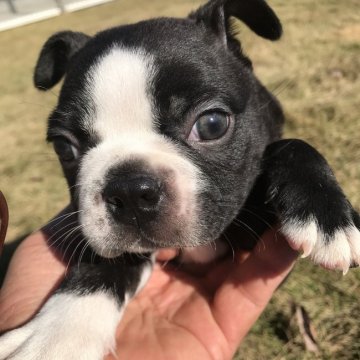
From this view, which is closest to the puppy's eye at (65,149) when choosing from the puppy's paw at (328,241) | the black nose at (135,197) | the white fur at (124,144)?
the white fur at (124,144)

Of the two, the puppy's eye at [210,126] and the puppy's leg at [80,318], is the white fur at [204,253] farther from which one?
the puppy's eye at [210,126]

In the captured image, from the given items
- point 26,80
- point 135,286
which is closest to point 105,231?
point 135,286

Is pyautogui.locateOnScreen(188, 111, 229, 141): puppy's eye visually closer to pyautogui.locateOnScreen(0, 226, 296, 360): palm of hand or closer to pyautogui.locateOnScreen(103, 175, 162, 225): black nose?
pyautogui.locateOnScreen(103, 175, 162, 225): black nose

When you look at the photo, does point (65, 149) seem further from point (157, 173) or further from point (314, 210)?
point (314, 210)

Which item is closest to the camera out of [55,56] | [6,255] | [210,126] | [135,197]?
[135,197]

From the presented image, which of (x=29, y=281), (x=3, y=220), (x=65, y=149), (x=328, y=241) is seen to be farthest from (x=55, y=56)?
(x=328, y=241)
